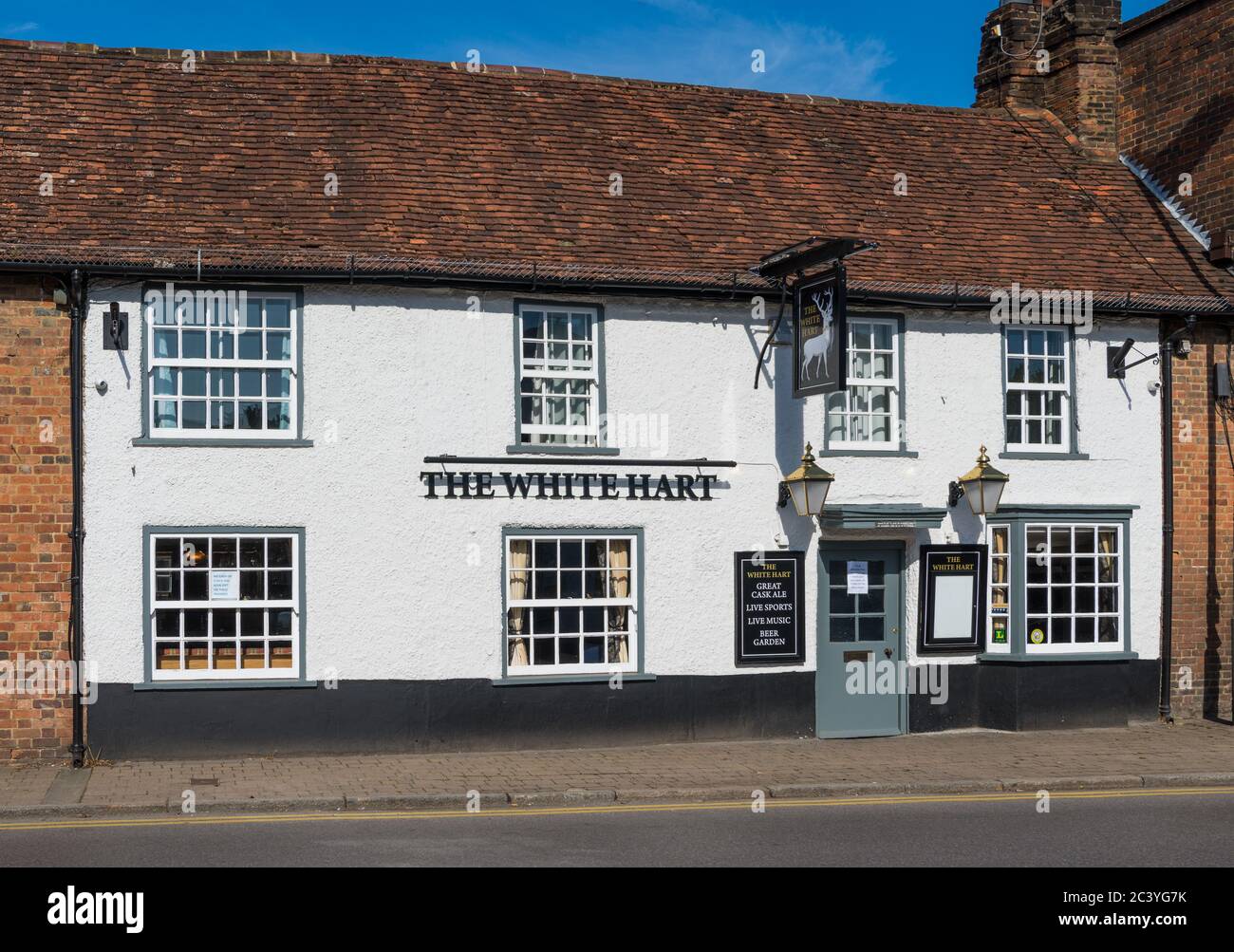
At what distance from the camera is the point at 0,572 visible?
48.5ft

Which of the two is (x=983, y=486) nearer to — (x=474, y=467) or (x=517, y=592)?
(x=517, y=592)

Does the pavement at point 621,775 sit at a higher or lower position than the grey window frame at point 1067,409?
lower

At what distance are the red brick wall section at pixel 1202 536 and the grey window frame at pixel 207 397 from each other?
10.1 metres

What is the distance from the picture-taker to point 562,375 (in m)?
16.3

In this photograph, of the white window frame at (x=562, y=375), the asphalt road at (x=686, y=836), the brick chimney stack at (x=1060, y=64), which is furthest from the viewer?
the brick chimney stack at (x=1060, y=64)

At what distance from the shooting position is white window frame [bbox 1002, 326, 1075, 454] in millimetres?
17750

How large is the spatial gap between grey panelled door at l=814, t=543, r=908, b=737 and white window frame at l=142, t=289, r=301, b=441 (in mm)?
6080

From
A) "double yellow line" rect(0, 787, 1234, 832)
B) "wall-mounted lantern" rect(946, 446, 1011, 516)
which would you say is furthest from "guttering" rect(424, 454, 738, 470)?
"double yellow line" rect(0, 787, 1234, 832)

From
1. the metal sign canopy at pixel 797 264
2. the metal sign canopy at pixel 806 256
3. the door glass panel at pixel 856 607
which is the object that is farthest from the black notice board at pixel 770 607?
the metal sign canopy at pixel 806 256

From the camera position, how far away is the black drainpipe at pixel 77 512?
584 inches

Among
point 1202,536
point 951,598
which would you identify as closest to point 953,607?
point 951,598

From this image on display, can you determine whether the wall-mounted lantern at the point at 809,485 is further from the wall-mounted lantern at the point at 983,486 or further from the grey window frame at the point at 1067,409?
the grey window frame at the point at 1067,409

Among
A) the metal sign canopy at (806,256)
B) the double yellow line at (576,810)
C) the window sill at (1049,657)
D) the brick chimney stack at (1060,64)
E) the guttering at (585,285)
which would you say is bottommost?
the double yellow line at (576,810)

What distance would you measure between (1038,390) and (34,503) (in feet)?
35.8
